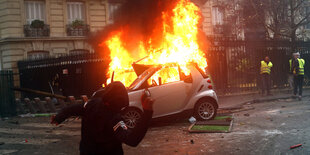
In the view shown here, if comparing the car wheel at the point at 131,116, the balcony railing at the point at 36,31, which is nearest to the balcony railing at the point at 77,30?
the balcony railing at the point at 36,31

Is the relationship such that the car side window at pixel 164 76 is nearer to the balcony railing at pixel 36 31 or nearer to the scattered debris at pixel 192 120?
the scattered debris at pixel 192 120

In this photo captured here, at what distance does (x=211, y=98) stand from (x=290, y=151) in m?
3.56

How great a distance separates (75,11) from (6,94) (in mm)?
12150

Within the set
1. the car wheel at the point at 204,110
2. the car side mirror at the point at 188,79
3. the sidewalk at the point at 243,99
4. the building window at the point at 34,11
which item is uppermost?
the building window at the point at 34,11

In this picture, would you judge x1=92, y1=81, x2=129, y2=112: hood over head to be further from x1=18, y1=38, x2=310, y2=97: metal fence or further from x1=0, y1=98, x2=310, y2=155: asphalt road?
x1=18, y1=38, x2=310, y2=97: metal fence

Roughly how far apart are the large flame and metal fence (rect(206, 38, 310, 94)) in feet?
21.4

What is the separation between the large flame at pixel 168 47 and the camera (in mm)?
8734

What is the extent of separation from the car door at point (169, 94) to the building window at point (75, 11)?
54.5 ft

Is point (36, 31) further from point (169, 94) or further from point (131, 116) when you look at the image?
point (169, 94)

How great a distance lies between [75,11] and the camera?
2317cm

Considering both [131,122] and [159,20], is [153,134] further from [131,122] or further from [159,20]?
[159,20]

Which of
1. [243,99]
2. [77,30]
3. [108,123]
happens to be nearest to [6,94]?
[243,99]

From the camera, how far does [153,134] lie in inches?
295

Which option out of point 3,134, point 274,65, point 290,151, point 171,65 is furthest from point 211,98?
point 274,65
